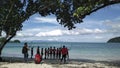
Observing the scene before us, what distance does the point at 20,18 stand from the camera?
34844 mm

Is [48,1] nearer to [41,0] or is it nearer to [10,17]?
[41,0]

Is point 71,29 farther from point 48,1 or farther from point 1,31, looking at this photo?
point 1,31

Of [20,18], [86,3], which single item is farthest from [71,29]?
[86,3]

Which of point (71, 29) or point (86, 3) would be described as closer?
point (86, 3)

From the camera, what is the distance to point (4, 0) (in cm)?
3425

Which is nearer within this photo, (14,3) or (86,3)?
(86,3)

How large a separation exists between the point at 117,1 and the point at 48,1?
552 inches

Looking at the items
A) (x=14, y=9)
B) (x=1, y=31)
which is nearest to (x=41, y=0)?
(x=14, y=9)

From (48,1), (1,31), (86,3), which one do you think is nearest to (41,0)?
(48,1)

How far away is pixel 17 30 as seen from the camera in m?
35.1

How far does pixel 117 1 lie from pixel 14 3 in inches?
624

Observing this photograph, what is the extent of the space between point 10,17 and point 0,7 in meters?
1.37

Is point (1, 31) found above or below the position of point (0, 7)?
below

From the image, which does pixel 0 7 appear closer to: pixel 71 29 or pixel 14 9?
pixel 14 9
